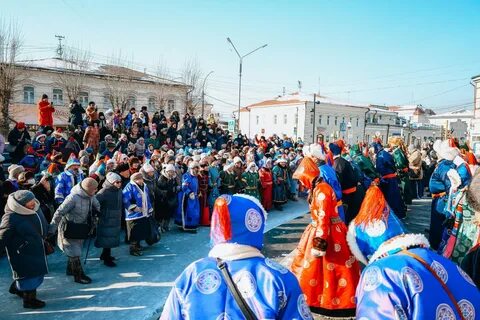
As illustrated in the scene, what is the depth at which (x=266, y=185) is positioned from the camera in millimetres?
12023

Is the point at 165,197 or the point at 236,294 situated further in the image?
the point at 165,197

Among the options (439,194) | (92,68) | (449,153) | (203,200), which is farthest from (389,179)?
(92,68)

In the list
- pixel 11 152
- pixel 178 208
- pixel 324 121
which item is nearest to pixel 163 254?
pixel 178 208

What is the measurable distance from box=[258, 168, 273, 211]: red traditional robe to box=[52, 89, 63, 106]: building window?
26.2 metres

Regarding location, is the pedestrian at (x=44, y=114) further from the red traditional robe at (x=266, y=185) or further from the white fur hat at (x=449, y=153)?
the white fur hat at (x=449, y=153)

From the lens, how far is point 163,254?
7.39 m

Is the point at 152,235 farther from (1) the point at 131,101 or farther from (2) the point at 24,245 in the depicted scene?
(1) the point at 131,101

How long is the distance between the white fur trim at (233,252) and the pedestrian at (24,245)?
13.2ft

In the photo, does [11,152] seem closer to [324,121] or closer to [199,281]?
[199,281]

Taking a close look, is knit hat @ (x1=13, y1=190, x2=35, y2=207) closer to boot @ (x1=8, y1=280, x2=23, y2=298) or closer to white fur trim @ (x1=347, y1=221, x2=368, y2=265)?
boot @ (x1=8, y1=280, x2=23, y2=298)

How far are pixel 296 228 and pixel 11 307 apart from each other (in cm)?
632

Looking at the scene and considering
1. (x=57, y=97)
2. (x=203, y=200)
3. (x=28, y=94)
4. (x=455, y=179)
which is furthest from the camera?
(x=57, y=97)

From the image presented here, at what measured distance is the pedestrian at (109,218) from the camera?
6648 mm

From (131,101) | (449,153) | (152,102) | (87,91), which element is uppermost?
(87,91)
